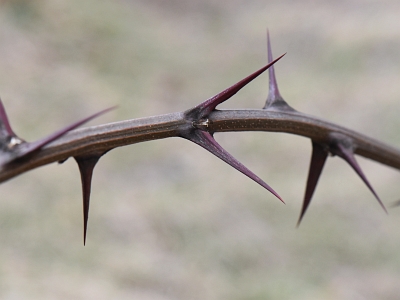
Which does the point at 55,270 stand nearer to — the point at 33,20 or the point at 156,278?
the point at 156,278

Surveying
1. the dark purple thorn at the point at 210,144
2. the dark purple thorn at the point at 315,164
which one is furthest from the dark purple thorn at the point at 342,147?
the dark purple thorn at the point at 210,144

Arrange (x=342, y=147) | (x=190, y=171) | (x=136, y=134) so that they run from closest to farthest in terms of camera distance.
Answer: (x=136, y=134) < (x=342, y=147) < (x=190, y=171)

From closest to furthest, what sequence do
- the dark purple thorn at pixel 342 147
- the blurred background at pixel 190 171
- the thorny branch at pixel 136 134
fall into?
the thorny branch at pixel 136 134
the dark purple thorn at pixel 342 147
the blurred background at pixel 190 171

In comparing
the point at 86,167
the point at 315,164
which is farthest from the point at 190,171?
the point at 86,167

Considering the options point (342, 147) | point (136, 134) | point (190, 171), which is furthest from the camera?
point (190, 171)

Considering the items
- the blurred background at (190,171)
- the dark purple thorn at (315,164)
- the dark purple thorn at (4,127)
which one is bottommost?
the dark purple thorn at (4,127)

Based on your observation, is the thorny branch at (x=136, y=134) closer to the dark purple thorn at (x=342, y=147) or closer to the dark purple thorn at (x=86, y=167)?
the dark purple thorn at (x=86, y=167)

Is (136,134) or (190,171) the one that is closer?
(136,134)

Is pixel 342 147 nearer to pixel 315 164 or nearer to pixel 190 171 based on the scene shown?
pixel 315 164

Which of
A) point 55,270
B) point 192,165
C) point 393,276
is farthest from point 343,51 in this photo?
point 55,270

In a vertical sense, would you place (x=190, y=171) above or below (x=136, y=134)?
above
